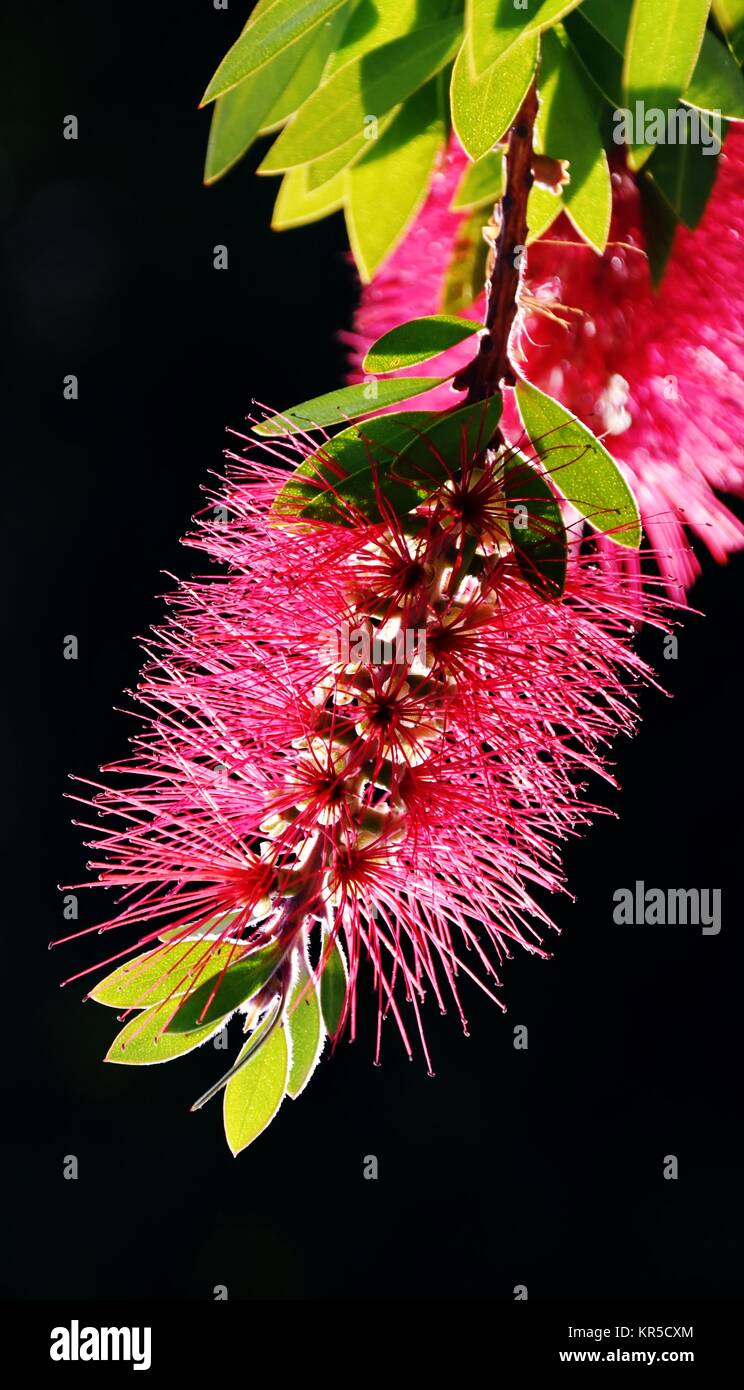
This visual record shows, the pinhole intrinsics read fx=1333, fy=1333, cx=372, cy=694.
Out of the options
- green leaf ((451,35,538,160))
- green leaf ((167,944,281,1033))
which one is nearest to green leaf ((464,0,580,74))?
green leaf ((451,35,538,160))

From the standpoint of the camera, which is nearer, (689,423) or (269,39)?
(269,39)

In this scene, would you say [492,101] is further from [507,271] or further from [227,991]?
[227,991]

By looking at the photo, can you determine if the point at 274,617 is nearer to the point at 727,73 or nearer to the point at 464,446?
the point at 464,446

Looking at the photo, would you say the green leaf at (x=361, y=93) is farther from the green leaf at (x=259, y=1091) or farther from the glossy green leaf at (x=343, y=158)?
the green leaf at (x=259, y=1091)

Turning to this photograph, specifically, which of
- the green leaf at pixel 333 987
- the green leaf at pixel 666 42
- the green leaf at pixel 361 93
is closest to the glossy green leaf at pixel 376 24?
the green leaf at pixel 361 93

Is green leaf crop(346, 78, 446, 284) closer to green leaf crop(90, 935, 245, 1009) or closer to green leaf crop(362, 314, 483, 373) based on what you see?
green leaf crop(362, 314, 483, 373)

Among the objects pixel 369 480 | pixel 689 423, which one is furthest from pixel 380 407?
pixel 689 423
